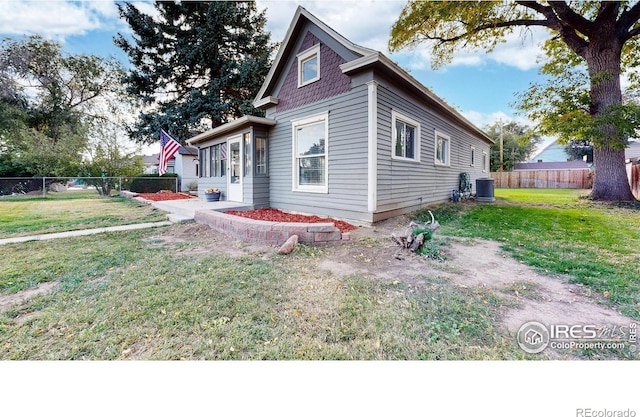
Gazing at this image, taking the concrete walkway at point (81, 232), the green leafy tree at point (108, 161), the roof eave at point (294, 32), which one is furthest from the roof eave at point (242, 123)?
the green leafy tree at point (108, 161)

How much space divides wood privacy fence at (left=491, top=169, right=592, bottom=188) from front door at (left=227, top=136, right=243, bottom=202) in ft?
57.9

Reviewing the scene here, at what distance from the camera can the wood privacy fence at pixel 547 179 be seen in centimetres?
1681

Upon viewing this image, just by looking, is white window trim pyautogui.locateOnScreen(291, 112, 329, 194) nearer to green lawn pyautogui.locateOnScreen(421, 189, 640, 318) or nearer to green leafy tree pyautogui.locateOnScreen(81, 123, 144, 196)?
green lawn pyautogui.locateOnScreen(421, 189, 640, 318)

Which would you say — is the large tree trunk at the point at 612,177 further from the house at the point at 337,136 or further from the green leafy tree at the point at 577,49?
the house at the point at 337,136

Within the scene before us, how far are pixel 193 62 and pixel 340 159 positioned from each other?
41.6ft

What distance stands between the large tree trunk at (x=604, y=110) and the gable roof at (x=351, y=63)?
3933mm

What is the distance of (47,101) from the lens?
16984 mm

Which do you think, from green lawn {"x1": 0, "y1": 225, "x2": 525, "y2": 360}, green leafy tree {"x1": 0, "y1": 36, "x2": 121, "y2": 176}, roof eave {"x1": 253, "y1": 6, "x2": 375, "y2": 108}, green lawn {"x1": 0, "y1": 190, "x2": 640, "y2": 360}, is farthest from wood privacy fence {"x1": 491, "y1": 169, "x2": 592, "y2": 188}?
green leafy tree {"x1": 0, "y1": 36, "x2": 121, "y2": 176}

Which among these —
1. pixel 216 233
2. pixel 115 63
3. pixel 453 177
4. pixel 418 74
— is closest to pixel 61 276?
pixel 216 233

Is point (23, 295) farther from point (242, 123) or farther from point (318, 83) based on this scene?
point (318, 83)
